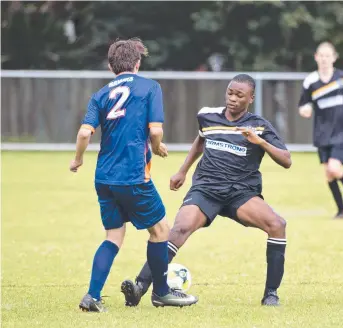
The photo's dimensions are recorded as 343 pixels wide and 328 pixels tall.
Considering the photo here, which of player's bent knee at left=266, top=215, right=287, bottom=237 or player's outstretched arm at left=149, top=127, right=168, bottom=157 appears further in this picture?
player's bent knee at left=266, top=215, right=287, bottom=237

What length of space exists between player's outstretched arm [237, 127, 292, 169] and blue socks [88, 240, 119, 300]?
1281 millimetres

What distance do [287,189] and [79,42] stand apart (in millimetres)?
15837

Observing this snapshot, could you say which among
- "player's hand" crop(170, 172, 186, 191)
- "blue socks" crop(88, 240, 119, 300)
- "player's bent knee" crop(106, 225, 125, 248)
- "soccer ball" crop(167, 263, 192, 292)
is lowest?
"soccer ball" crop(167, 263, 192, 292)

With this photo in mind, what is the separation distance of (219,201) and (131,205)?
94 centimetres

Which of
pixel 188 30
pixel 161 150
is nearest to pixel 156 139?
pixel 161 150

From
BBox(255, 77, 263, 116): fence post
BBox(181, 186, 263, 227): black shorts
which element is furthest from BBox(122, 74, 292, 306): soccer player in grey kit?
BBox(255, 77, 263, 116): fence post

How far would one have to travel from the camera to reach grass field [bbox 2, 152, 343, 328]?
8219 millimetres

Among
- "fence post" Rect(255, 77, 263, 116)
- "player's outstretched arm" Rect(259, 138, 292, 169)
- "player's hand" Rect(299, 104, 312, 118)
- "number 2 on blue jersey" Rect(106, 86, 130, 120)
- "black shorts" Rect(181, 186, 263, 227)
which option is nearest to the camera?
"number 2 on blue jersey" Rect(106, 86, 130, 120)

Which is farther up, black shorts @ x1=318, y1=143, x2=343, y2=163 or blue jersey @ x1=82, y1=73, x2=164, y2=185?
blue jersey @ x1=82, y1=73, x2=164, y2=185

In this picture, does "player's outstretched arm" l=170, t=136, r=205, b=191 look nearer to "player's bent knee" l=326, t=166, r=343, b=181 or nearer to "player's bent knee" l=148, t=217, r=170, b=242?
"player's bent knee" l=148, t=217, r=170, b=242

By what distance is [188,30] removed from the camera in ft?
119

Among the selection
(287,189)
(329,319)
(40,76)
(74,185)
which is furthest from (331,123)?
(40,76)

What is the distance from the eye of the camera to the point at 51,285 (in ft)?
→ 33.5

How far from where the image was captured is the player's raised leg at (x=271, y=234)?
346 inches
